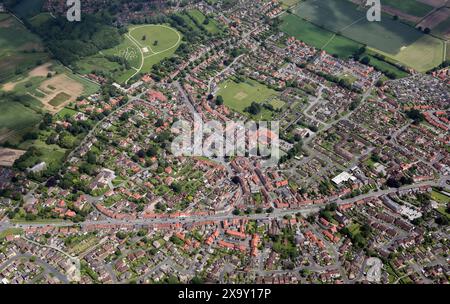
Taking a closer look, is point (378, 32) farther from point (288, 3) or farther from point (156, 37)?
point (156, 37)

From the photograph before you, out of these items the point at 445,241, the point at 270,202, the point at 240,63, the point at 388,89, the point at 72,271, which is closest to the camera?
the point at 72,271

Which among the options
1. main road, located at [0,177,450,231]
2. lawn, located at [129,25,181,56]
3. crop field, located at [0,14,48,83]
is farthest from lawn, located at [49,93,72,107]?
main road, located at [0,177,450,231]

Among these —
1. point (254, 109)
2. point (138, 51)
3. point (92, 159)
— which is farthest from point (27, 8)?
point (254, 109)

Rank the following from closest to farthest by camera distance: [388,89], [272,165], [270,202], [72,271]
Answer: [72,271] → [270,202] → [272,165] → [388,89]

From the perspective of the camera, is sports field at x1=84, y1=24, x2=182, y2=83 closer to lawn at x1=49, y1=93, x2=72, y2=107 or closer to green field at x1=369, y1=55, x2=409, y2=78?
lawn at x1=49, y1=93, x2=72, y2=107

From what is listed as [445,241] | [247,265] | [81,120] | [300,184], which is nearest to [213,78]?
[81,120]

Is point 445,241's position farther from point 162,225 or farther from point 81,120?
point 81,120
